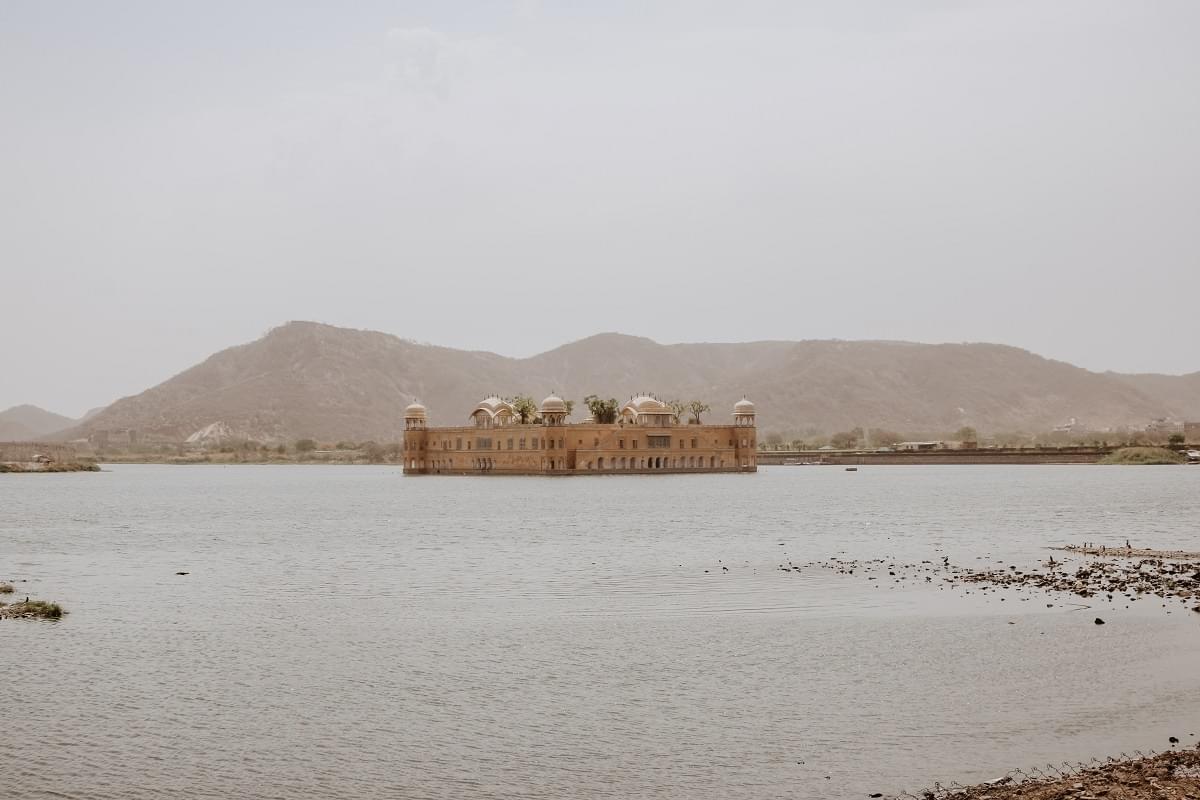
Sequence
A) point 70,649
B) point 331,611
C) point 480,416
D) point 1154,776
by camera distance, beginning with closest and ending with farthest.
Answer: point 1154,776 < point 70,649 < point 331,611 < point 480,416

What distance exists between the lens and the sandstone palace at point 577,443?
14762 centimetres

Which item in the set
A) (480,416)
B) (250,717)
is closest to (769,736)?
(250,717)

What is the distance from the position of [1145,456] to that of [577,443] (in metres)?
76.8

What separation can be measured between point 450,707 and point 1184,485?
10188cm

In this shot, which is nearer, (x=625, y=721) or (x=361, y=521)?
(x=625, y=721)

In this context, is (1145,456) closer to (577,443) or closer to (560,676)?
(577,443)

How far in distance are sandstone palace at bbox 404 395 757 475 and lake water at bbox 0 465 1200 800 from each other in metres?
94.2

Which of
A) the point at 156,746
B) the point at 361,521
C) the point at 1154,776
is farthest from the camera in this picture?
the point at 361,521

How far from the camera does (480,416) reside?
163 meters

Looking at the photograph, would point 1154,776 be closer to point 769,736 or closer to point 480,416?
point 769,736

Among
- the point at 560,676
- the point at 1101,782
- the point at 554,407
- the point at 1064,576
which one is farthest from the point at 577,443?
the point at 1101,782

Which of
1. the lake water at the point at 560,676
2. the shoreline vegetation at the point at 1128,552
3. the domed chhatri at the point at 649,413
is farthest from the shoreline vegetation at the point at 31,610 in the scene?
the domed chhatri at the point at 649,413

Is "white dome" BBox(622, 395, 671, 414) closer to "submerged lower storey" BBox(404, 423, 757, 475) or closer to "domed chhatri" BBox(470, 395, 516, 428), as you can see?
"submerged lower storey" BBox(404, 423, 757, 475)

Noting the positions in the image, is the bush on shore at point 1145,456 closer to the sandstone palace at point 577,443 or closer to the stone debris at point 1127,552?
the sandstone palace at point 577,443
